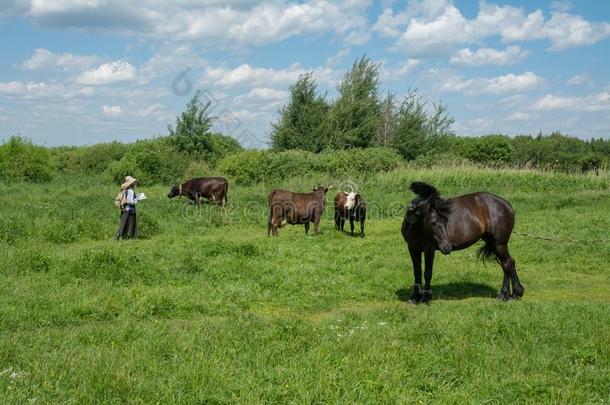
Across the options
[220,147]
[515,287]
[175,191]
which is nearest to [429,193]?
[515,287]

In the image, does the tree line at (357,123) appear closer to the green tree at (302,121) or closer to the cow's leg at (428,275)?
the green tree at (302,121)

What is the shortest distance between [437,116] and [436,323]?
36.6 m

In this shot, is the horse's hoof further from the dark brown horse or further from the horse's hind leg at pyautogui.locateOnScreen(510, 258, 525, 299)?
the horse's hind leg at pyautogui.locateOnScreen(510, 258, 525, 299)

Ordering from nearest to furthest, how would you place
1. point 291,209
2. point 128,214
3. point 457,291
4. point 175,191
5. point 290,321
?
point 290,321 → point 457,291 → point 128,214 → point 291,209 → point 175,191

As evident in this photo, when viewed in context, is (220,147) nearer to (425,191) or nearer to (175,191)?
(175,191)

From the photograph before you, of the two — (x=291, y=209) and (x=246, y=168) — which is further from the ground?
(x=246, y=168)

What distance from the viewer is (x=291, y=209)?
57.7 ft

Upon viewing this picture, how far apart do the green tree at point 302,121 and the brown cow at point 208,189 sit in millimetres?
16851

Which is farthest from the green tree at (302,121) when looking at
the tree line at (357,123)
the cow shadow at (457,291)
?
the cow shadow at (457,291)

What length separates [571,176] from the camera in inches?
1130

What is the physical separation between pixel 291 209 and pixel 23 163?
21.4 m

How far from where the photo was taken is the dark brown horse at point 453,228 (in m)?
9.66

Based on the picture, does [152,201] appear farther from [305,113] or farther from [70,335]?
[305,113]

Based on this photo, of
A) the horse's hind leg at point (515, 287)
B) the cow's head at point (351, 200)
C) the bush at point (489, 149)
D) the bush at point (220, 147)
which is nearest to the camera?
the horse's hind leg at point (515, 287)
